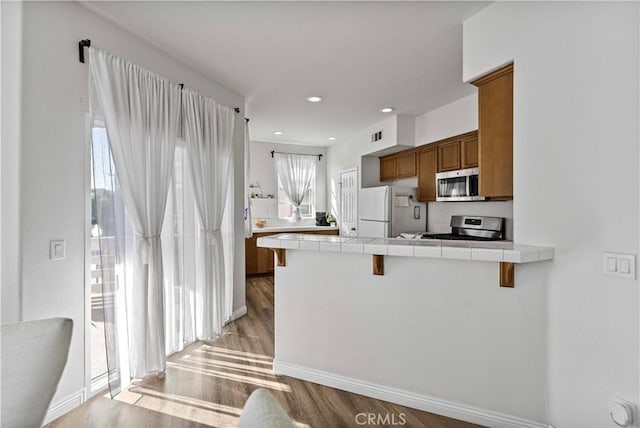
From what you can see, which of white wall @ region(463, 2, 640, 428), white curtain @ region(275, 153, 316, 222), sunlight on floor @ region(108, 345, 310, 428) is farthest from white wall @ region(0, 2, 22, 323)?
white curtain @ region(275, 153, 316, 222)

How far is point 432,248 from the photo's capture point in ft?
6.23

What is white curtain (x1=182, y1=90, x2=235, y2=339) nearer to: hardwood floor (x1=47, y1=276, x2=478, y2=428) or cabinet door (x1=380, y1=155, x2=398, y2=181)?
hardwood floor (x1=47, y1=276, x2=478, y2=428)

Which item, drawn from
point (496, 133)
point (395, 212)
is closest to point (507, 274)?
point (496, 133)

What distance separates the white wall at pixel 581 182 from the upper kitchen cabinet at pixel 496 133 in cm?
16

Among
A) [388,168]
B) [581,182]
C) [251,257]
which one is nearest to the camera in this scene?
[581,182]

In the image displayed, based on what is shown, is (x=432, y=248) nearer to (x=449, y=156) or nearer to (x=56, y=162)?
(x=56, y=162)

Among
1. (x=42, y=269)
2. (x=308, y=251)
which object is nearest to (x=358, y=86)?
(x=308, y=251)

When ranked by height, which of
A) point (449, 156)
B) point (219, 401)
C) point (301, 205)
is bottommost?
point (219, 401)

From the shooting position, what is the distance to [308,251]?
2414 mm

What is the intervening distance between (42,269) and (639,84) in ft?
10.3

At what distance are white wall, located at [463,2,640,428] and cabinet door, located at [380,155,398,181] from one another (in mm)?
3544

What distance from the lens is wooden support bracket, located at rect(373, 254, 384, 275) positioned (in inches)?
84.0

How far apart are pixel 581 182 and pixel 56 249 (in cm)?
290

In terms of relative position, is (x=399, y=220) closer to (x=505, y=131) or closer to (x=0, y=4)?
(x=505, y=131)
